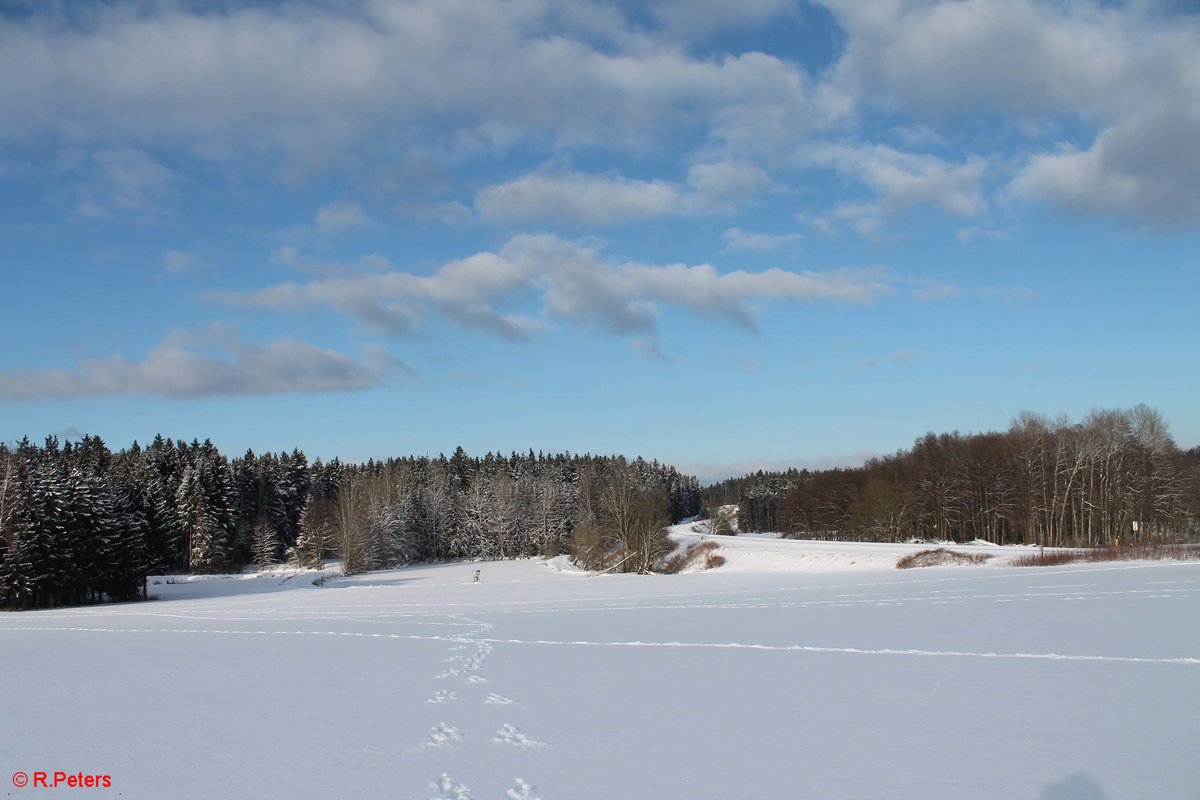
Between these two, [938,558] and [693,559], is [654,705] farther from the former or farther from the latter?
[693,559]

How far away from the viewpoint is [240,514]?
9775 cm

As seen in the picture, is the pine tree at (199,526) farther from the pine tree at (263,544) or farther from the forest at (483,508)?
the pine tree at (263,544)

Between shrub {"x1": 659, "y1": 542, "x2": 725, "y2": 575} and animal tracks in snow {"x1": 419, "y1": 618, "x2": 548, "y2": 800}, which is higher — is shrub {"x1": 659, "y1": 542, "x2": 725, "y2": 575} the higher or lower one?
the lower one

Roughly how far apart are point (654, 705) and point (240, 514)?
315ft

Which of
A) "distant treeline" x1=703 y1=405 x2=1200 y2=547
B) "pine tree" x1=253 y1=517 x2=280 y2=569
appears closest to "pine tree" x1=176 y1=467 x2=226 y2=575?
"pine tree" x1=253 y1=517 x2=280 y2=569

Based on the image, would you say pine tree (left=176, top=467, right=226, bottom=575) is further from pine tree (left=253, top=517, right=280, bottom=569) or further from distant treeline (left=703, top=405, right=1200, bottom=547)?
distant treeline (left=703, top=405, right=1200, bottom=547)

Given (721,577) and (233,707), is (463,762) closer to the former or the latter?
(233,707)

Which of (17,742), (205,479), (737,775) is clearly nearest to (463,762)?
(737,775)

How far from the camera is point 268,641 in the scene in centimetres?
2492

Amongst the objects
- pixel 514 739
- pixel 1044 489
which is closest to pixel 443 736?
pixel 514 739

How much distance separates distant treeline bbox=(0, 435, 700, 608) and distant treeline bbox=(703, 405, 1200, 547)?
85.1 ft

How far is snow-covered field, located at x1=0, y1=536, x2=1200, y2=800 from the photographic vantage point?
30.1 feet

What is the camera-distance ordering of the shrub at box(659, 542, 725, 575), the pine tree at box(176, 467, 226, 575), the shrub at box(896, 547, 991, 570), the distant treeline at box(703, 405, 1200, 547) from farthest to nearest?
the pine tree at box(176, 467, 226, 575) → the distant treeline at box(703, 405, 1200, 547) → the shrub at box(659, 542, 725, 575) → the shrub at box(896, 547, 991, 570)

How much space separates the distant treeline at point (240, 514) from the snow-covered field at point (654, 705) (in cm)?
3268
